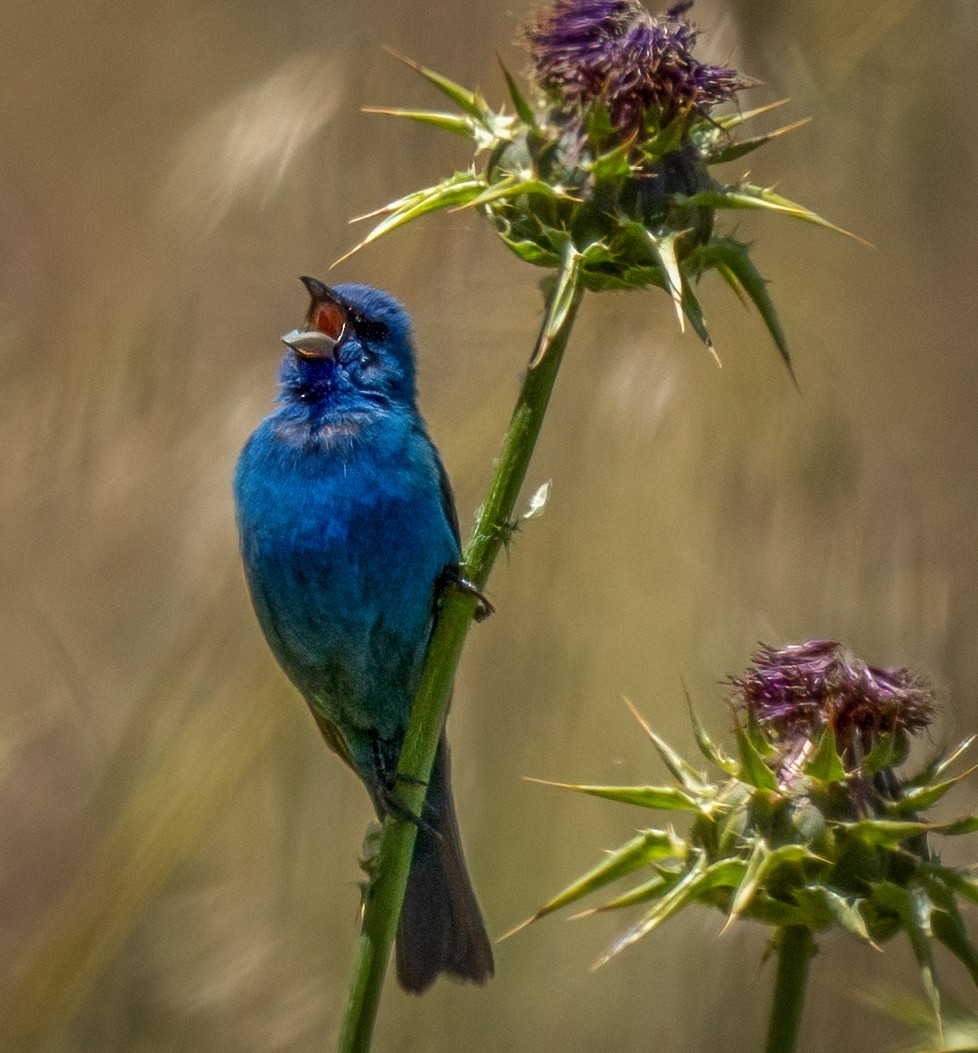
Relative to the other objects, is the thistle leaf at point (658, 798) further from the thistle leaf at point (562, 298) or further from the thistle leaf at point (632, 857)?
the thistle leaf at point (562, 298)

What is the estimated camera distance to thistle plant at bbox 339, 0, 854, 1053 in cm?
302

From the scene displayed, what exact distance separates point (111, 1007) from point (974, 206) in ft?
14.3

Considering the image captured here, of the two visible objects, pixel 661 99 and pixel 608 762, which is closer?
pixel 661 99

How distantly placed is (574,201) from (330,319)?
1493 mm

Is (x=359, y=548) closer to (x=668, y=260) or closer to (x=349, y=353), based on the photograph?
(x=349, y=353)

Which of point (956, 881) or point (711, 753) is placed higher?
point (711, 753)

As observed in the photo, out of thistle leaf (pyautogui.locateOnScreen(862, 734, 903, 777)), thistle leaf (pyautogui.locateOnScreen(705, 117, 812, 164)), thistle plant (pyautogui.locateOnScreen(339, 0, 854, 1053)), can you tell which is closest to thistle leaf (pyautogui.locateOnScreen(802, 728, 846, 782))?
thistle leaf (pyautogui.locateOnScreen(862, 734, 903, 777))

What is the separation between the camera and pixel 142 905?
4.71 m

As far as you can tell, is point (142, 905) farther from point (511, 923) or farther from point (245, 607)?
point (511, 923)

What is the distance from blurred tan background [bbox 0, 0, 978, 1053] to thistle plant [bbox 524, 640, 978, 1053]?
6.14ft

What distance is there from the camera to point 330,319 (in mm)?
4547

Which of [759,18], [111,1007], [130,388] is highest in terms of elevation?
[759,18]

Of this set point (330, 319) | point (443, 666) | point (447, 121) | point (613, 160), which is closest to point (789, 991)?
point (443, 666)

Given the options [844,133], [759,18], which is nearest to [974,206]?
A: [844,133]
